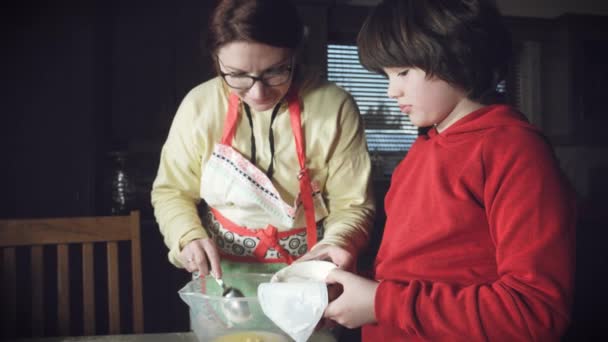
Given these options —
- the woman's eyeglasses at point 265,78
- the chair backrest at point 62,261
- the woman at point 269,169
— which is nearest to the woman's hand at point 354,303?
the woman at point 269,169

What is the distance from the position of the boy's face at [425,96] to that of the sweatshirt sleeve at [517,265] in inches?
3.8

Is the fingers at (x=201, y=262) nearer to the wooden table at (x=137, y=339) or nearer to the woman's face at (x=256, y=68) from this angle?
the wooden table at (x=137, y=339)

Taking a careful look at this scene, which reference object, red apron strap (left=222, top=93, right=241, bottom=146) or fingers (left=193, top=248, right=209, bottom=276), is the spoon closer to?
fingers (left=193, top=248, right=209, bottom=276)

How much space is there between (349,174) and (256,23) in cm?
32

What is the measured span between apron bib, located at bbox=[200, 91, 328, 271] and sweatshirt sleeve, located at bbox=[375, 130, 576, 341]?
440mm

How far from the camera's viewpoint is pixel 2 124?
1440 millimetres

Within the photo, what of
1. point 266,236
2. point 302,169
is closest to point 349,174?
point 302,169

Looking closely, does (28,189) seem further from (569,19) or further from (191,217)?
(569,19)

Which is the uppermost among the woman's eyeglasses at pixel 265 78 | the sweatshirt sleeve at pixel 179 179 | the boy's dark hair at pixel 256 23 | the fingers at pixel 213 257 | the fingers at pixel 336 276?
the boy's dark hair at pixel 256 23

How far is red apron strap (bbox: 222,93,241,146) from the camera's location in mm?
991

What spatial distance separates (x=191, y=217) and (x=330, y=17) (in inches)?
68.3

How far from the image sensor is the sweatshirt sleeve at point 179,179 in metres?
0.98

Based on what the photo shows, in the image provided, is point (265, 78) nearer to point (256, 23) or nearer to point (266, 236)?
point (256, 23)

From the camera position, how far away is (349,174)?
39.4 inches
